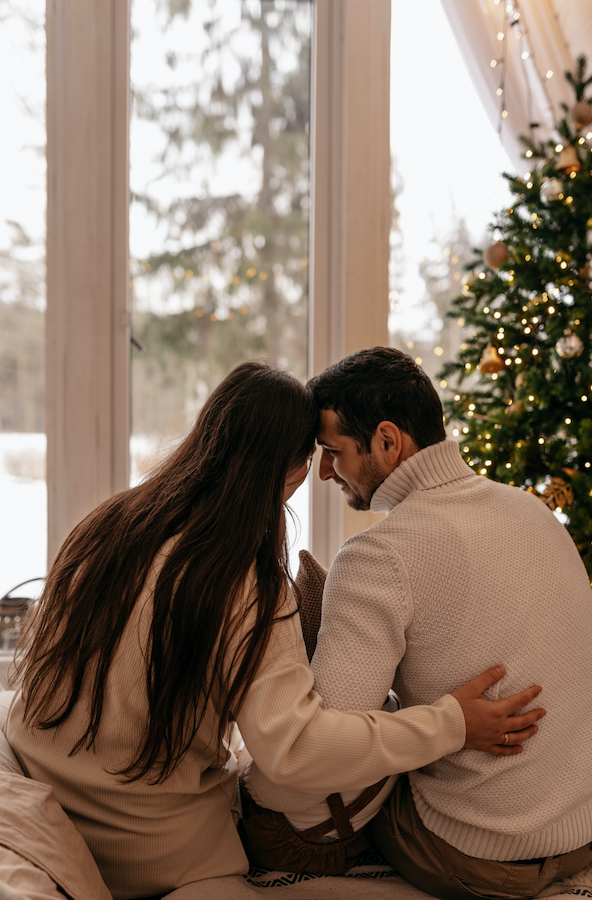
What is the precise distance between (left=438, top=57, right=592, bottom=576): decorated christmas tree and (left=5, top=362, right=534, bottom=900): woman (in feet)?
3.79

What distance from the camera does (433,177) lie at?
2.67 m

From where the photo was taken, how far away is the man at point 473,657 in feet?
3.67

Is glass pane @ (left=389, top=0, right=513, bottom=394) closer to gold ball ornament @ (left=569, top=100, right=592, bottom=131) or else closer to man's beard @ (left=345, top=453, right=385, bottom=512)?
gold ball ornament @ (left=569, top=100, right=592, bottom=131)

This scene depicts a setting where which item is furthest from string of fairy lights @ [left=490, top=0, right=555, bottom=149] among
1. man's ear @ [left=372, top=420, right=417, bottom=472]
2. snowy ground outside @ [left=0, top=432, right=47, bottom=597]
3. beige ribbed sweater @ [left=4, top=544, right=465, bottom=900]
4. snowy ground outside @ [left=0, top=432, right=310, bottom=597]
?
beige ribbed sweater @ [left=4, top=544, right=465, bottom=900]

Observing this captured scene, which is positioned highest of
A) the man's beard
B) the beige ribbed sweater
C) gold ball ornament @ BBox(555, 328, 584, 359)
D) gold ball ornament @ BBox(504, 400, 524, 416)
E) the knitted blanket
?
gold ball ornament @ BBox(555, 328, 584, 359)

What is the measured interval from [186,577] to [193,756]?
1.09ft

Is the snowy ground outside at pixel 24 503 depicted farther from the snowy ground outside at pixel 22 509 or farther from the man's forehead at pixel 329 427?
the man's forehead at pixel 329 427

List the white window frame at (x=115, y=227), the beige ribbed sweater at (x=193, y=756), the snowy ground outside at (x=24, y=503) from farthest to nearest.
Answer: the snowy ground outside at (x=24, y=503) → the white window frame at (x=115, y=227) → the beige ribbed sweater at (x=193, y=756)

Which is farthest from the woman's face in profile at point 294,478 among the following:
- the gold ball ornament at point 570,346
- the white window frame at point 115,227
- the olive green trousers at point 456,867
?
the white window frame at point 115,227

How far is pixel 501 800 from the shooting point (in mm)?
1123

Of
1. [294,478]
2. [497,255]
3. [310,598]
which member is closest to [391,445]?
[294,478]

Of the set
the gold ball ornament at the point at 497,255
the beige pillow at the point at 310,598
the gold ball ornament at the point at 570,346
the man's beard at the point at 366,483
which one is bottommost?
the beige pillow at the point at 310,598

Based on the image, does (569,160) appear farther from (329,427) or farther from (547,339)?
(329,427)

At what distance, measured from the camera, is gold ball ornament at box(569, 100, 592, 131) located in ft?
7.15
